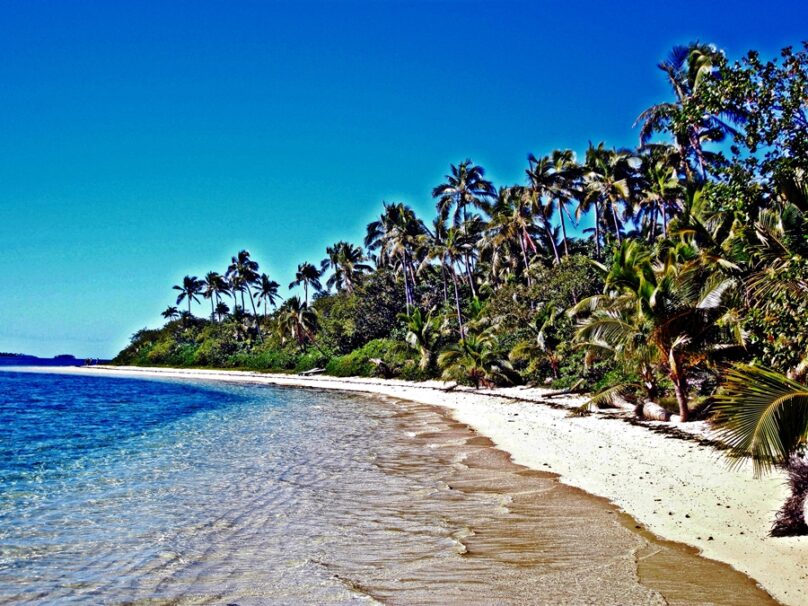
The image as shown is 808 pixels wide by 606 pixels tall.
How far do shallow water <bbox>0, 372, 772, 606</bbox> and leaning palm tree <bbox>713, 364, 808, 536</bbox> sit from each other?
1.26 metres

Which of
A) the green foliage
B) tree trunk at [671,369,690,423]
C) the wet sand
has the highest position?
the green foliage

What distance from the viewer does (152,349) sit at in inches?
3799

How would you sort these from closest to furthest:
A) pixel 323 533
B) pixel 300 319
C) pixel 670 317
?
pixel 323 533 < pixel 670 317 < pixel 300 319

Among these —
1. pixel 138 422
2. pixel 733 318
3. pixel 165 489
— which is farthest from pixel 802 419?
pixel 138 422

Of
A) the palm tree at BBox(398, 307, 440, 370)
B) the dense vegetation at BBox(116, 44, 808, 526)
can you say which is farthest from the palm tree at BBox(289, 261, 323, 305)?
the palm tree at BBox(398, 307, 440, 370)

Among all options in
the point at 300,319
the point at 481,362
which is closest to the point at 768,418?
the point at 481,362

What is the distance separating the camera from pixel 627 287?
1634cm

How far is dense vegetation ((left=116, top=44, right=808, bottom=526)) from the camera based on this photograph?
818 centimetres

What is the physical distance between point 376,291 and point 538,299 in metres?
27.2

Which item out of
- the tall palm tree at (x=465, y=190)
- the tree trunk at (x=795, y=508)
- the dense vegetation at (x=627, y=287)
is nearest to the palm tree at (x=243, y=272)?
the dense vegetation at (x=627, y=287)

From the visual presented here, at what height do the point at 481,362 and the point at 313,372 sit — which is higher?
the point at 481,362

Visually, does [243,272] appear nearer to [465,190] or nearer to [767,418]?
[465,190]

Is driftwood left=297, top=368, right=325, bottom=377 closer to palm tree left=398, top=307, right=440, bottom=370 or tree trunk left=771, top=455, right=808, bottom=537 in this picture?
palm tree left=398, top=307, right=440, bottom=370

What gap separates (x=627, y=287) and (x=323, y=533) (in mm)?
11886
